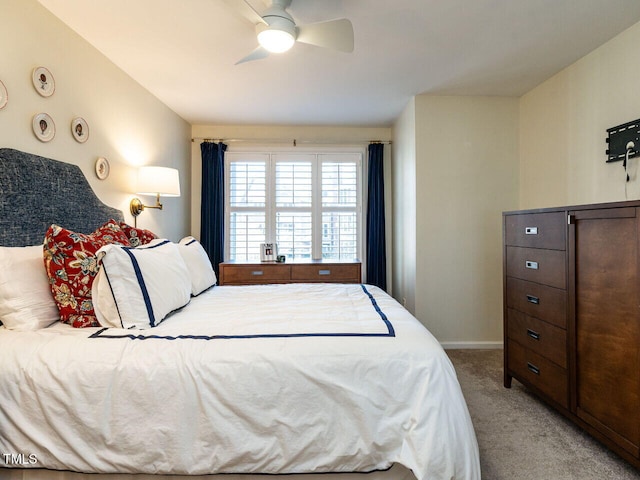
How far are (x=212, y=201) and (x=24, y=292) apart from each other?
8.80 feet

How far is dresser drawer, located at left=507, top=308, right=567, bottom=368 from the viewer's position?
6.22 ft

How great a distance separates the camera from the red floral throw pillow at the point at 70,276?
1.47m

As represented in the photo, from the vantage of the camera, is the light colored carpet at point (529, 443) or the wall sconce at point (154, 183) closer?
the light colored carpet at point (529, 443)

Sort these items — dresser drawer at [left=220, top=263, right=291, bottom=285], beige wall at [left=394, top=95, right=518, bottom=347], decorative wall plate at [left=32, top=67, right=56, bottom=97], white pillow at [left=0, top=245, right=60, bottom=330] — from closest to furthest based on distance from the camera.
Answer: white pillow at [left=0, top=245, right=60, bottom=330]
decorative wall plate at [left=32, top=67, right=56, bottom=97]
beige wall at [left=394, top=95, right=518, bottom=347]
dresser drawer at [left=220, top=263, right=291, bottom=285]

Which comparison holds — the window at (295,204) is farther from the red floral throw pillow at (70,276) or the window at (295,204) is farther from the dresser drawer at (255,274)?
the red floral throw pillow at (70,276)

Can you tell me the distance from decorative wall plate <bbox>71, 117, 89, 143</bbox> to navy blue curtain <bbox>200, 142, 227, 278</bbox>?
1.77 m

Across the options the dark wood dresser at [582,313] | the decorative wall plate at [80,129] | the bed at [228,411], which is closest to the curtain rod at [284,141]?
the decorative wall plate at [80,129]

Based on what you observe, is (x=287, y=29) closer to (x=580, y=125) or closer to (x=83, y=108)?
(x=83, y=108)

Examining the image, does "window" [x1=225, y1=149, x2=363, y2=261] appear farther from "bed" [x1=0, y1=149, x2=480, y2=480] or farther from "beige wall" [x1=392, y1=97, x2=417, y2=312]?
"bed" [x1=0, y1=149, x2=480, y2=480]

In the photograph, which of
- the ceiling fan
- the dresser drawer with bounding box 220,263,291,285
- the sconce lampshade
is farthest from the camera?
the dresser drawer with bounding box 220,263,291,285

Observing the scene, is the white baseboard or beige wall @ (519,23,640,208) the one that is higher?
beige wall @ (519,23,640,208)

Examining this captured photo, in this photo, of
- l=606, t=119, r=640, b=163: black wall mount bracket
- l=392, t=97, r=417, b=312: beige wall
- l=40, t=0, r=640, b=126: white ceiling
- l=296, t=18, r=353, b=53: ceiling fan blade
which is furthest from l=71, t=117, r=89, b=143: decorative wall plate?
l=606, t=119, r=640, b=163: black wall mount bracket

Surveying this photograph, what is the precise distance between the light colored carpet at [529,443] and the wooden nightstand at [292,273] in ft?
5.03

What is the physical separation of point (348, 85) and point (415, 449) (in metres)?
2.74
